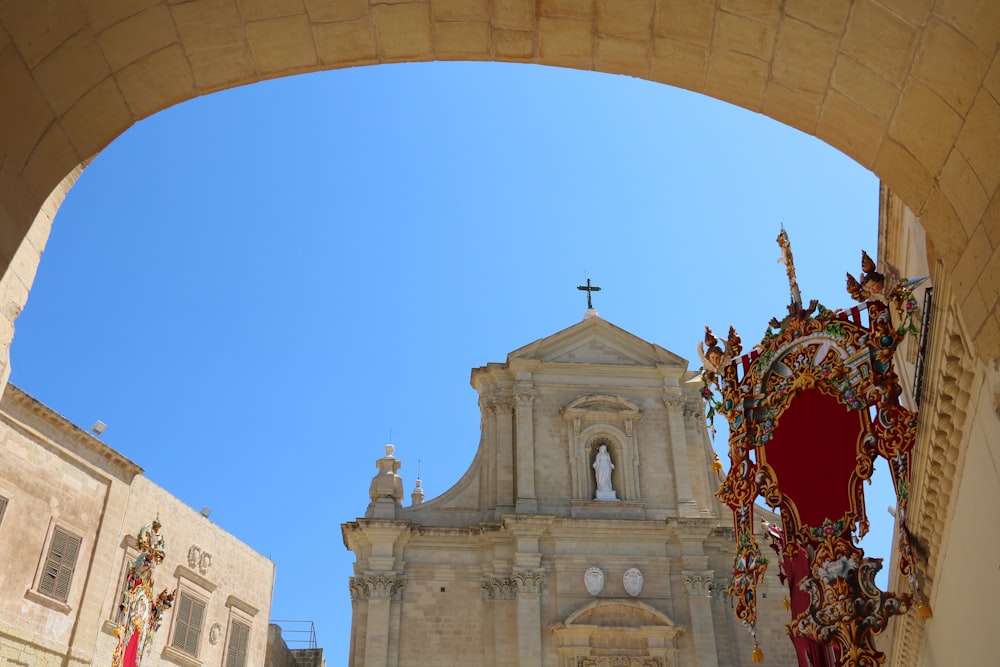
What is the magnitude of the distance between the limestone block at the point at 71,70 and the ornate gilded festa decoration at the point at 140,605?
14380 mm

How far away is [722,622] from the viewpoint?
73.6 feet

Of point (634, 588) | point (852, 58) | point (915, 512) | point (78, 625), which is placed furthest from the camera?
point (634, 588)

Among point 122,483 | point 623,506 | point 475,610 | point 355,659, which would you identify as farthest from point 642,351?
point 122,483

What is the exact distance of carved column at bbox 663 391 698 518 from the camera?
77.7 ft

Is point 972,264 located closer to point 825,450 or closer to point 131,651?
point 825,450

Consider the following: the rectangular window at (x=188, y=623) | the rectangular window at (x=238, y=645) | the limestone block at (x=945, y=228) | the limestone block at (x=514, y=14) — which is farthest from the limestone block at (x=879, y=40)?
the rectangular window at (x=238, y=645)

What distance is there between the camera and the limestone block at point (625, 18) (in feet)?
14.4

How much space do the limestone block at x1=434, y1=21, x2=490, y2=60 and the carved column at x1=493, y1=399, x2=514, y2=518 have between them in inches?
757

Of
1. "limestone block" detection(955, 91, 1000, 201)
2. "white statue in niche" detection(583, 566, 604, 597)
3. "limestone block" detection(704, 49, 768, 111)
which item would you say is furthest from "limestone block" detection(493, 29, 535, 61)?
"white statue in niche" detection(583, 566, 604, 597)

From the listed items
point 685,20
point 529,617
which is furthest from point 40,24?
point 529,617

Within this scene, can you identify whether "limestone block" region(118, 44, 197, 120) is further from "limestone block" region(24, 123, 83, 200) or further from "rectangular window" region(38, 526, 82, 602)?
"rectangular window" region(38, 526, 82, 602)

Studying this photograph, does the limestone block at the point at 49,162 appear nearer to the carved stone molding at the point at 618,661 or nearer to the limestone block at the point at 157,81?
the limestone block at the point at 157,81

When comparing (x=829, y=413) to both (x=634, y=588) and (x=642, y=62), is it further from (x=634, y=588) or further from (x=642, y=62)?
(x=634, y=588)

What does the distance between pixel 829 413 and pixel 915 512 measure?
4.55 ft
